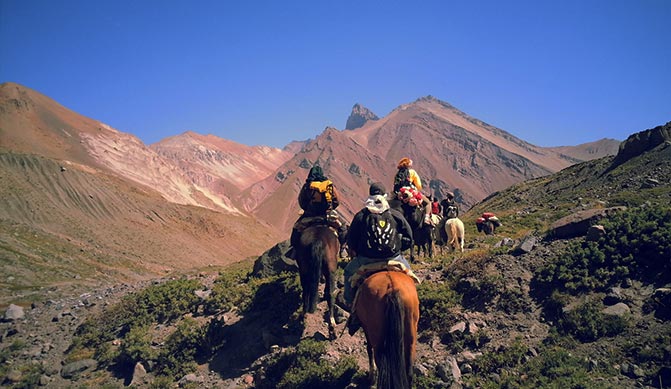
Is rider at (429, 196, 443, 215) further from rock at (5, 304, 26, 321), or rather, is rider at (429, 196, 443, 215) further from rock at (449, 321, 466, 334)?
rock at (5, 304, 26, 321)

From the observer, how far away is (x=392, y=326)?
6.10 metres

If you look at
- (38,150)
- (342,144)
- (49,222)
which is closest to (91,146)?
(38,150)

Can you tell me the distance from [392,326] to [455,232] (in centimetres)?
1091

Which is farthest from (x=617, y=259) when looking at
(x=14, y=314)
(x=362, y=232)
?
(x=14, y=314)

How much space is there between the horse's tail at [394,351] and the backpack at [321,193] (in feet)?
15.2

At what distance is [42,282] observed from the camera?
27.8 m

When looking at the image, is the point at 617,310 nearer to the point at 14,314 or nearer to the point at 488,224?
the point at 488,224

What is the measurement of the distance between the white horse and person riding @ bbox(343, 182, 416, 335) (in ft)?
29.7

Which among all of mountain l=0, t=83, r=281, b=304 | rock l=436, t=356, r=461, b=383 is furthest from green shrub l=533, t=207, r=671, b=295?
mountain l=0, t=83, r=281, b=304

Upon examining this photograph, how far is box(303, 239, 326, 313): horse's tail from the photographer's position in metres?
8.99

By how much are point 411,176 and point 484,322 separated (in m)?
6.31

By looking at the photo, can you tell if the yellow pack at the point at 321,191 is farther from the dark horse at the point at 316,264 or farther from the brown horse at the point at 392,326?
the brown horse at the point at 392,326

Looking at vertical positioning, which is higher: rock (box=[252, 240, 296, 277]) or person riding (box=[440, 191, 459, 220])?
person riding (box=[440, 191, 459, 220])

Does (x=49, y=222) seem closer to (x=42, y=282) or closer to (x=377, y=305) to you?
(x=42, y=282)
